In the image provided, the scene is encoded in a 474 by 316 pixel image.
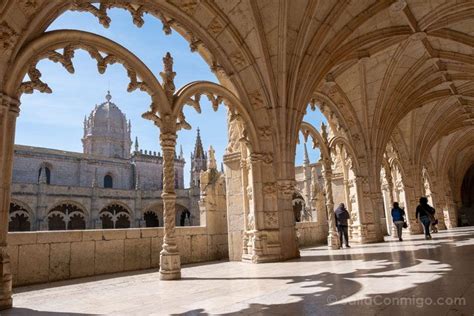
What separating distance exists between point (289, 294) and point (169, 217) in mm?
2651

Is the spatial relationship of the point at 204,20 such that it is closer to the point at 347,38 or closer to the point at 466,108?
the point at 347,38

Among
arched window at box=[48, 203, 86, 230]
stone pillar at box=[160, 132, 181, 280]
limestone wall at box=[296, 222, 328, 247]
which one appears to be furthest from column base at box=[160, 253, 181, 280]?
arched window at box=[48, 203, 86, 230]

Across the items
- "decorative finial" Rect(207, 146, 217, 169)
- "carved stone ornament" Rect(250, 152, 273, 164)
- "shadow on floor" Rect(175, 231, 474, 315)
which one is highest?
"decorative finial" Rect(207, 146, 217, 169)

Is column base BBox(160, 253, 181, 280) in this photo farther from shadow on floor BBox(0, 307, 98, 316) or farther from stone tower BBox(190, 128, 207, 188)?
stone tower BBox(190, 128, 207, 188)

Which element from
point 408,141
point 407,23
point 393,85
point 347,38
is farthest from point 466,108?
point 347,38

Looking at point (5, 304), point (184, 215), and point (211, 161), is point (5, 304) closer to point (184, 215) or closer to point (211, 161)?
point (211, 161)

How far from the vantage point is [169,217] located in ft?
17.8

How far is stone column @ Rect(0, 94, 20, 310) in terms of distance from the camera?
11.4 feet

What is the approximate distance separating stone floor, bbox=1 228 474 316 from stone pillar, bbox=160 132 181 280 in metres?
0.28

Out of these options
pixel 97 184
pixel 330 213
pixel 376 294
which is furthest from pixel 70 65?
pixel 97 184

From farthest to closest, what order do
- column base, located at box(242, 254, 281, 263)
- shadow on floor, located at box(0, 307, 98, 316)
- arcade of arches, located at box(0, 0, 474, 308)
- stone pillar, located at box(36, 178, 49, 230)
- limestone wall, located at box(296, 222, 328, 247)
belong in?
stone pillar, located at box(36, 178, 49, 230), limestone wall, located at box(296, 222, 328, 247), column base, located at box(242, 254, 281, 263), arcade of arches, located at box(0, 0, 474, 308), shadow on floor, located at box(0, 307, 98, 316)

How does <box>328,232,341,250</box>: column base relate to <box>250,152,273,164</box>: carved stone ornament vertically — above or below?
below

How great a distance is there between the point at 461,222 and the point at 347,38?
848 inches

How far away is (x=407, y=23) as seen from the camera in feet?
28.9
